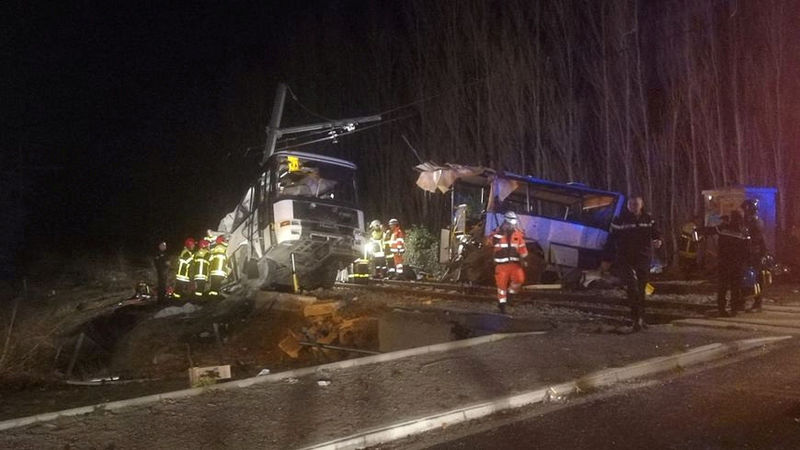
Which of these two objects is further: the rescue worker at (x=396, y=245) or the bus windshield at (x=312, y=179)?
the rescue worker at (x=396, y=245)

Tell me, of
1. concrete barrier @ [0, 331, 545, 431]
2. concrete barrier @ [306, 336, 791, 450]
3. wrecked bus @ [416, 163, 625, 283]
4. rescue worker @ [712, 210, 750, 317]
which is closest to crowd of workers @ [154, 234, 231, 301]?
wrecked bus @ [416, 163, 625, 283]

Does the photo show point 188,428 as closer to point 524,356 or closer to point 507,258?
point 524,356

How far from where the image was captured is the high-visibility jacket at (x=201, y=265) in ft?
63.0

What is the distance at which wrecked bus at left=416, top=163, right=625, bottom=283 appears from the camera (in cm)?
1741

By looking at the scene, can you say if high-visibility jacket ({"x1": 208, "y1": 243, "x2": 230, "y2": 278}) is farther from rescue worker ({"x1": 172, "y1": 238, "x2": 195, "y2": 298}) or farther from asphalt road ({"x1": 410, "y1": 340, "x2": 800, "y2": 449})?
asphalt road ({"x1": 410, "y1": 340, "x2": 800, "y2": 449})

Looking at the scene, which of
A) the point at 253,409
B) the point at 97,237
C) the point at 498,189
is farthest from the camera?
the point at 97,237

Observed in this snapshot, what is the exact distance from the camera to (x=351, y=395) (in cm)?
666

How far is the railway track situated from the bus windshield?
2.55 m

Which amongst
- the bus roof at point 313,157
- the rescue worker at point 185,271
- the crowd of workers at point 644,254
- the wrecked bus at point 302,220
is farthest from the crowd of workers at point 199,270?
the crowd of workers at point 644,254

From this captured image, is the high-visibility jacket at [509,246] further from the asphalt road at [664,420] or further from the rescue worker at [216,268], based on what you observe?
the rescue worker at [216,268]

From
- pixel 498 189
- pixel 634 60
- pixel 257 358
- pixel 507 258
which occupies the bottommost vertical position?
pixel 257 358

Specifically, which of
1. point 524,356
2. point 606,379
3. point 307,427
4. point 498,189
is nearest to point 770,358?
point 606,379

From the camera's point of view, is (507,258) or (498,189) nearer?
(507,258)

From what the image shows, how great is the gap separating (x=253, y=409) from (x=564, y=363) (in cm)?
325
